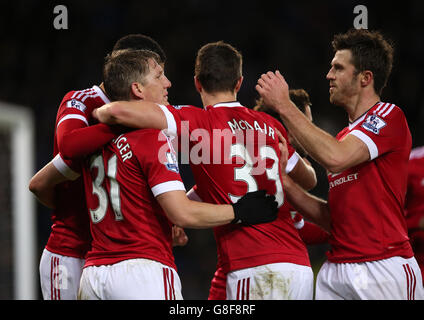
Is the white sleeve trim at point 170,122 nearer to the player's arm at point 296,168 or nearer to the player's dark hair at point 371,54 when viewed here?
the player's arm at point 296,168

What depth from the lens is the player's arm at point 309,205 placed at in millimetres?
3793

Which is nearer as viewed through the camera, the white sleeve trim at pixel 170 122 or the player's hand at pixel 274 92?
the white sleeve trim at pixel 170 122

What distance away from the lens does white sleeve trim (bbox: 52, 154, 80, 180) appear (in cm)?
342

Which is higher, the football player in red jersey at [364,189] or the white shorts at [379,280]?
the football player in red jersey at [364,189]

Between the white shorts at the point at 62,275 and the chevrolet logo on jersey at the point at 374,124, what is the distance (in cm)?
199

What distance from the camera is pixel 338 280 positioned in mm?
3506

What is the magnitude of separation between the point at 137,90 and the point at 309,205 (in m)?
1.38

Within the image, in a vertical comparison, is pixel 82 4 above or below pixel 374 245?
above

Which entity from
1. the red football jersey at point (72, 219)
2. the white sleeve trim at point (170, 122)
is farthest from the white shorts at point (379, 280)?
the red football jersey at point (72, 219)

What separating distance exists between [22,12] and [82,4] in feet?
3.67

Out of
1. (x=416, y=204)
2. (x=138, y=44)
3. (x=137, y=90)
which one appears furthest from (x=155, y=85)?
(x=416, y=204)

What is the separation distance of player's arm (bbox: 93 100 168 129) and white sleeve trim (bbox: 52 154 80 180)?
1.54 ft

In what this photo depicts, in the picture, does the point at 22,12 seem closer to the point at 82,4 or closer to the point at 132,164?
the point at 82,4

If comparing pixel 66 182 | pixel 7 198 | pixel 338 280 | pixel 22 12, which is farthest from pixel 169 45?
pixel 338 280
